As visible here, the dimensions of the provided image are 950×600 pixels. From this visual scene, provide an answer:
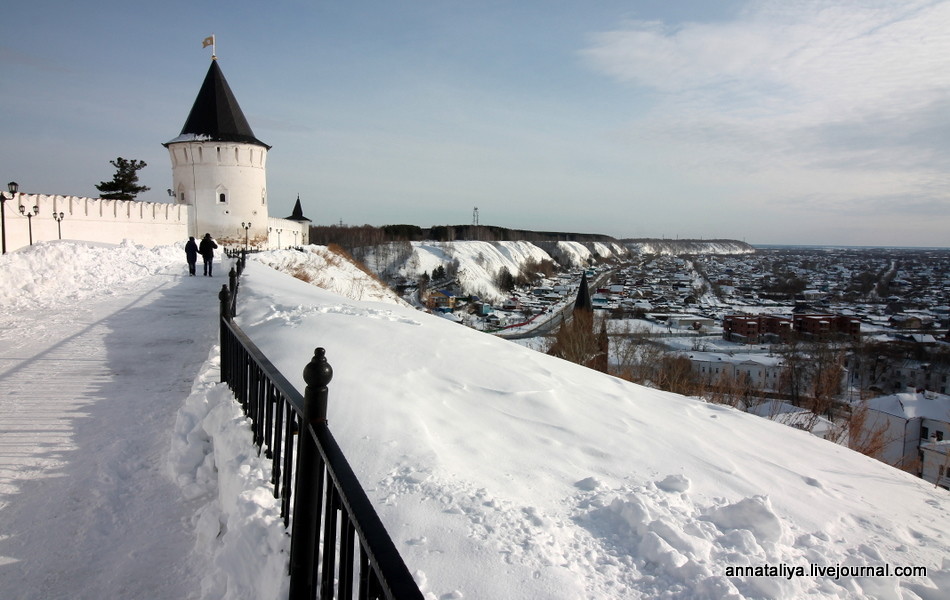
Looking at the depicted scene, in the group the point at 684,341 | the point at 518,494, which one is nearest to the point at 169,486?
the point at 518,494

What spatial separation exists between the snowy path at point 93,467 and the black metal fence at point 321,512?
0.64 meters

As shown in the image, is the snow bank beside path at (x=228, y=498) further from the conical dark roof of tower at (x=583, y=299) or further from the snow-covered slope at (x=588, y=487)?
the conical dark roof of tower at (x=583, y=299)

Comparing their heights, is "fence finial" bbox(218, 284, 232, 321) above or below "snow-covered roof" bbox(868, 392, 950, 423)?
above

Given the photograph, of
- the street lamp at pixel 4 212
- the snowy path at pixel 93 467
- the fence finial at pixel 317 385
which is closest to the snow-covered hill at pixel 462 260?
the street lamp at pixel 4 212

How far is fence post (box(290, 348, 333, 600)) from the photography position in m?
1.60

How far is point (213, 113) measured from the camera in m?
28.3

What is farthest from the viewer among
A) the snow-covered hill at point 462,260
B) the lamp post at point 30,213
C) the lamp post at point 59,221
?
the snow-covered hill at point 462,260

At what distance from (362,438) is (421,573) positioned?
1186 mm

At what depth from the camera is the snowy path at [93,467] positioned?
2305 mm

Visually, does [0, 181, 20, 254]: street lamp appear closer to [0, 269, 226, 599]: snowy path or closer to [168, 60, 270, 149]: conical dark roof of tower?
[168, 60, 270, 149]: conical dark roof of tower

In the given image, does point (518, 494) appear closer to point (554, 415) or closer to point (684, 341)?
point (554, 415)

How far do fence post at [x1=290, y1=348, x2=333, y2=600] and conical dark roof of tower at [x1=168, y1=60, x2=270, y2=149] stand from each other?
30882 mm

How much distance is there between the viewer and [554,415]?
4.13 metres

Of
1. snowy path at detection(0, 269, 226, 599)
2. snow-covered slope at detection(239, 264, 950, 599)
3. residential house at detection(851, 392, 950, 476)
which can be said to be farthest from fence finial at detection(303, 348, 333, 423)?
residential house at detection(851, 392, 950, 476)
